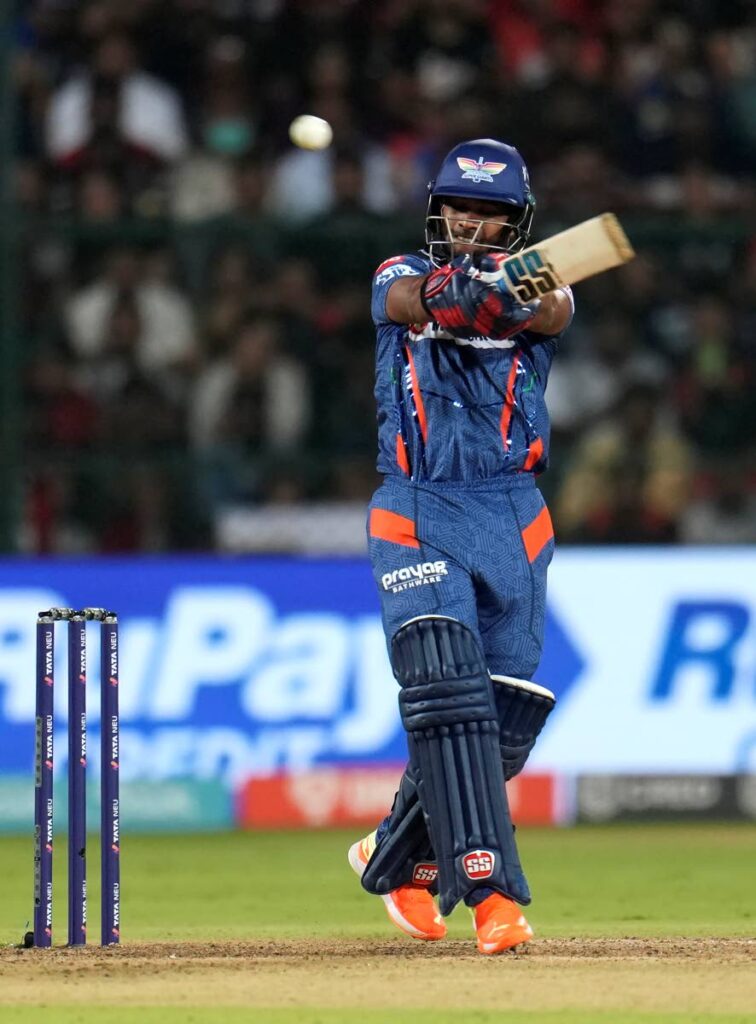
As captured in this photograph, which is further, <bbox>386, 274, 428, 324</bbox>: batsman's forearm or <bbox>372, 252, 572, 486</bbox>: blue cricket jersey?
<bbox>372, 252, 572, 486</bbox>: blue cricket jersey

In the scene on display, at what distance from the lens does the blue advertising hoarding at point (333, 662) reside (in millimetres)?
10570

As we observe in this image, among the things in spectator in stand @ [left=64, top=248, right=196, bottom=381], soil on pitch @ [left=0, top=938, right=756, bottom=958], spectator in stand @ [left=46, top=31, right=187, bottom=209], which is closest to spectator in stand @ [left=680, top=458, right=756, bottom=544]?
spectator in stand @ [left=64, top=248, right=196, bottom=381]

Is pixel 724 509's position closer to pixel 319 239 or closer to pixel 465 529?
pixel 319 239

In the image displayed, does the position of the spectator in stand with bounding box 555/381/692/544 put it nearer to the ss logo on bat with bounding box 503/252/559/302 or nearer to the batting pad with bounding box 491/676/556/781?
the batting pad with bounding box 491/676/556/781

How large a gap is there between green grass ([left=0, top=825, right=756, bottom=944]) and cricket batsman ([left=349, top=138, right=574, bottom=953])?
3.09ft

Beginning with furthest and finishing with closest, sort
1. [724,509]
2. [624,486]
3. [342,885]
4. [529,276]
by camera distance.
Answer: [724,509] < [624,486] < [342,885] < [529,276]

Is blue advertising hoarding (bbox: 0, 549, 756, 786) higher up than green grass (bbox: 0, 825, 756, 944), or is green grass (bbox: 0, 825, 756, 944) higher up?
blue advertising hoarding (bbox: 0, 549, 756, 786)

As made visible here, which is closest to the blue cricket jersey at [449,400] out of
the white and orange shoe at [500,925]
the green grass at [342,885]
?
the white and orange shoe at [500,925]

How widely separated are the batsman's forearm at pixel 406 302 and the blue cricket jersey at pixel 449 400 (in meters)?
0.06

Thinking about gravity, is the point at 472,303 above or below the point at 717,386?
below

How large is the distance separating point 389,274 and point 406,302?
0.20m

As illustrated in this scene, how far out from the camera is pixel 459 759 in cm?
582

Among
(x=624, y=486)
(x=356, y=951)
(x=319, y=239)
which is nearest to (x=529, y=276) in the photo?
(x=356, y=951)

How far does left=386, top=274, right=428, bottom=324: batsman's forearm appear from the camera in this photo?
5.85 meters
